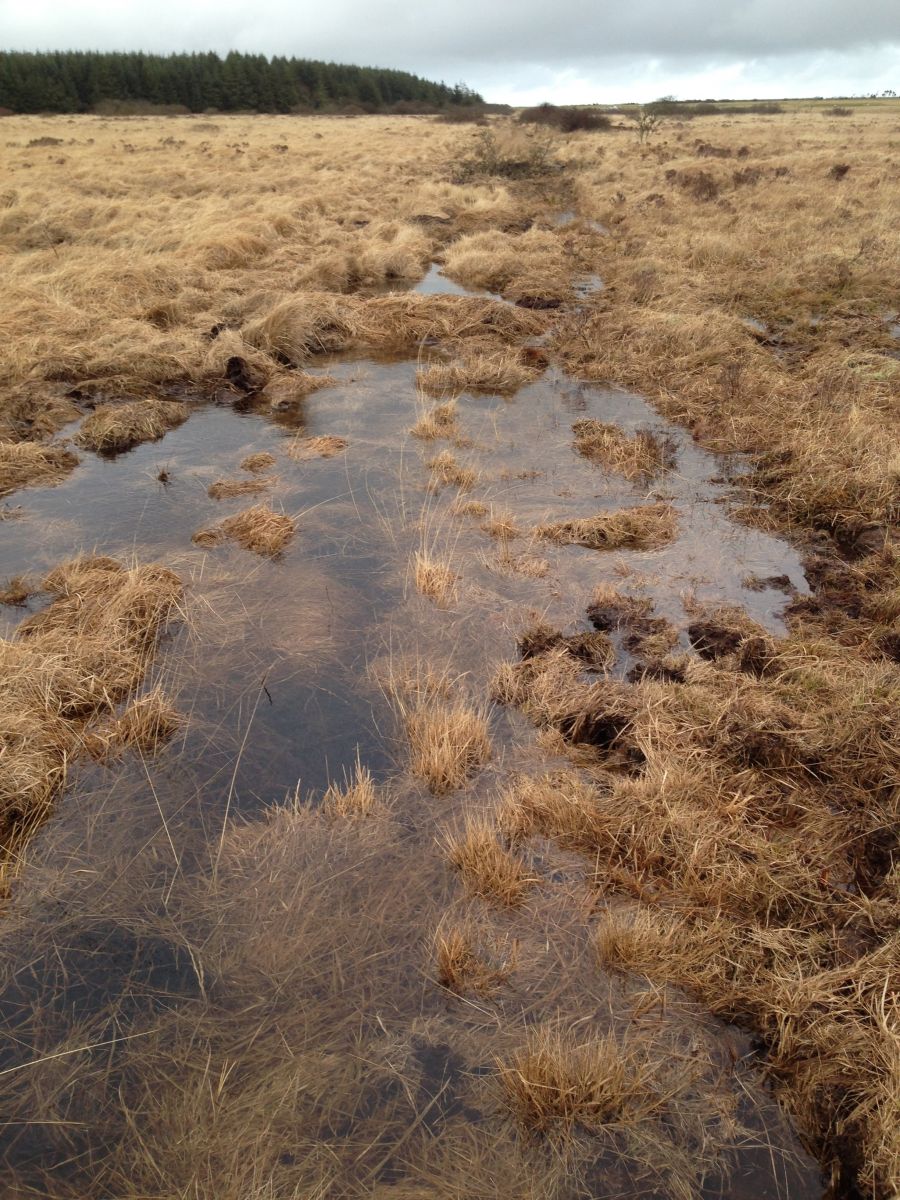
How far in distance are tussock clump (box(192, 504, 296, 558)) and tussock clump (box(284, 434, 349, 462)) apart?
1.60 m

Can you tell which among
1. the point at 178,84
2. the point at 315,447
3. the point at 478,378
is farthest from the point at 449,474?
the point at 178,84

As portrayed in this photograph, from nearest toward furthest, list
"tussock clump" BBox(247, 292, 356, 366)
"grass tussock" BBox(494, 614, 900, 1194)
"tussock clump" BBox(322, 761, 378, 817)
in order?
1. "grass tussock" BBox(494, 614, 900, 1194)
2. "tussock clump" BBox(322, 761, 378, 817)
3. "tussock clump" BBox(247, 292, 356, 366)

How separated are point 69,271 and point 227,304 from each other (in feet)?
9.50

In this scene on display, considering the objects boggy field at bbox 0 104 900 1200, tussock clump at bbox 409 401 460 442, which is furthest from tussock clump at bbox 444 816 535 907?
tussock clump at bbox 409 401 460 442

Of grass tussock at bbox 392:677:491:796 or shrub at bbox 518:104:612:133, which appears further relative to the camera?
shrub at bbox 518:104:612:133

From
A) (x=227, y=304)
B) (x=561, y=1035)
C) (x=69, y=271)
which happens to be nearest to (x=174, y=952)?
(x=561, y=1035)

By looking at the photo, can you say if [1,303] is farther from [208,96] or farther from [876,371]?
[208,96]

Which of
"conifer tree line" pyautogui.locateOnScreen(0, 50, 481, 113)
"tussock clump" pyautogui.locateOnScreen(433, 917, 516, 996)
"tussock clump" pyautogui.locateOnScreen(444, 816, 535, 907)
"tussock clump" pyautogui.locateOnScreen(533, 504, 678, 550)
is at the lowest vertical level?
"tussock clump" pyautogui.locateOnScreen(433, 917, 516, 996)

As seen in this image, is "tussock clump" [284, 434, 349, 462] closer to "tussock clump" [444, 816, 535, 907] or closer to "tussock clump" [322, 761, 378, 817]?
"tussock clump" [322, 761, 378, 817]

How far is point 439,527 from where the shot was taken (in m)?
6.38

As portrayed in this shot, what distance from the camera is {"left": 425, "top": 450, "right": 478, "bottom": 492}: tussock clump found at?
7.16 m

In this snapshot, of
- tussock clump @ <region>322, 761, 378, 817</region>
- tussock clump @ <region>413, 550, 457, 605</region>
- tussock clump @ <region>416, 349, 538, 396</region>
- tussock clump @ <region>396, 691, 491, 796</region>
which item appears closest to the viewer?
tussock clump @ <region>322, 761, 378, 817</region>

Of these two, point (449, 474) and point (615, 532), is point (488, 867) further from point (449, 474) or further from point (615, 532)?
point (449, 474)

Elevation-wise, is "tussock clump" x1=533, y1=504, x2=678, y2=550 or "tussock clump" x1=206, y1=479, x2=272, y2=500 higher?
"tussock clump" x1=206, y1=479, x2=272, y2=500
